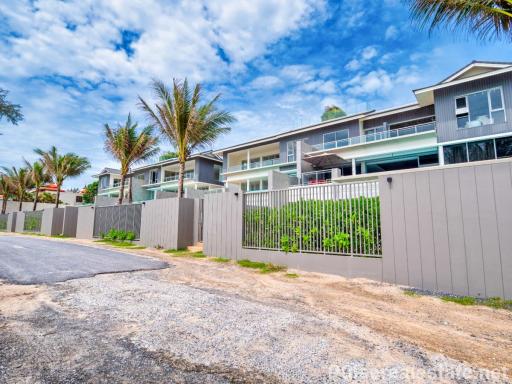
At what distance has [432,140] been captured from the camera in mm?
18625

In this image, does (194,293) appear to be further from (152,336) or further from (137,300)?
(152,336)

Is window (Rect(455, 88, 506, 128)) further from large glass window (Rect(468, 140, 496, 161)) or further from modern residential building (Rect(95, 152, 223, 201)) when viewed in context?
modern residential building (Rect(95, 152, 223, 201))

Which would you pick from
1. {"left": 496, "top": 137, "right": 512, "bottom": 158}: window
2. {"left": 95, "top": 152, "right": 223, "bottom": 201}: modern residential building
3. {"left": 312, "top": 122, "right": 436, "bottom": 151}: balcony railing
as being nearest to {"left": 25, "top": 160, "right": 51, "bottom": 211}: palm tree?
{"left": 95, "top": 152, "right": 223, "bottom": 201}: modern residential building

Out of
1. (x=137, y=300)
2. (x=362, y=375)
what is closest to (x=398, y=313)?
(x=362, y=375)

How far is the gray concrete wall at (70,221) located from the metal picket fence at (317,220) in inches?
726

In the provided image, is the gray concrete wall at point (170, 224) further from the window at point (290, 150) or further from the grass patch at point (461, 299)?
the window at point (290, 150)

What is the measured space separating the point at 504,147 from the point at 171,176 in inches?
1348

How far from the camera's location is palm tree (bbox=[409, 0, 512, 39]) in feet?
17.6

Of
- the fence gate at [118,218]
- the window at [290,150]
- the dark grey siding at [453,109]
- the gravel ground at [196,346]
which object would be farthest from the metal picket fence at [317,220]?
the window at [290,150]

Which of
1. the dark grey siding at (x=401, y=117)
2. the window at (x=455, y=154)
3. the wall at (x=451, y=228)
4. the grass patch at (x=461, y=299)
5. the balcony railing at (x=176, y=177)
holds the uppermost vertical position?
the dark grey siding at (x=401, y=117)

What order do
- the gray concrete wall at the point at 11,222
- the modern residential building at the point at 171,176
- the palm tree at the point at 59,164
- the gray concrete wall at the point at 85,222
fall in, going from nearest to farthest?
1. the gray concrete wall at the point at 85,222
2. the palm tree at the point at 59,164
3. the gray concrete wall at the point at 11,222
4. the modern residential building at the point at 171,176

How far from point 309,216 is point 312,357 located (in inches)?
225

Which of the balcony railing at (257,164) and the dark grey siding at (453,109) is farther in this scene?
the balcony railing at (257,164)

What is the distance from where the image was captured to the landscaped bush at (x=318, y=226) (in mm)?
7105
